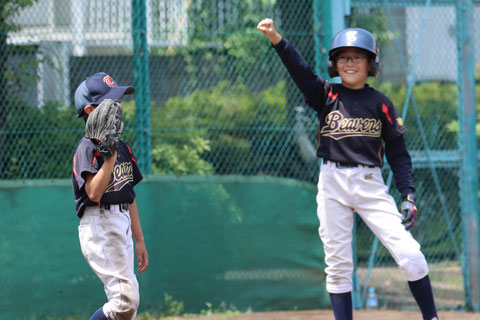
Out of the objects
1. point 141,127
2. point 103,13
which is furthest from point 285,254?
point 103,13

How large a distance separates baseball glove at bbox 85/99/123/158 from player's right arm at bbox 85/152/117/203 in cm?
4

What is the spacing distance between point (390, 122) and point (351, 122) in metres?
0.25

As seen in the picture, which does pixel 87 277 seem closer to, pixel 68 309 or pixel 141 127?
pixel 68 309

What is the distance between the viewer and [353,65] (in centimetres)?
421

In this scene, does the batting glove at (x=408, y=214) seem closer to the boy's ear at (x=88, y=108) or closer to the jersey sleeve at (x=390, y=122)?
the jersey sleeve at (x=390, y=122)

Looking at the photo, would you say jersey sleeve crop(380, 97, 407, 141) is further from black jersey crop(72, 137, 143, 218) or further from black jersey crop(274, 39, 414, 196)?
black jersey crop(72, 137, 143, 218)

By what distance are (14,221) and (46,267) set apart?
42 cm

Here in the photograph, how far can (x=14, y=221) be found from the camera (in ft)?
17.2

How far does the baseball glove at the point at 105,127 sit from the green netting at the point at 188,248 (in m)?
2.17

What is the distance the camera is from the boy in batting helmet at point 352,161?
13.3ft

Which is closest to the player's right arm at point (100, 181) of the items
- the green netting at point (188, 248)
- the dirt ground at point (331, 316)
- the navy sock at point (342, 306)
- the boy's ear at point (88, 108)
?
the boy's ear at point (88, 108)

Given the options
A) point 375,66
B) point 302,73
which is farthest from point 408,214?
point 302,73

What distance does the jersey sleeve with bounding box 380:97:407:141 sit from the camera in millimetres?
Result: 4203

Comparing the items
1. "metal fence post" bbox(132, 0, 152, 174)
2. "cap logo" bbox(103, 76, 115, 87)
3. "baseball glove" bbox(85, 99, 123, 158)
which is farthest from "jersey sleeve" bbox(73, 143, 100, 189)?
"metal fence post" bbox(132, 0, 152, 174)
